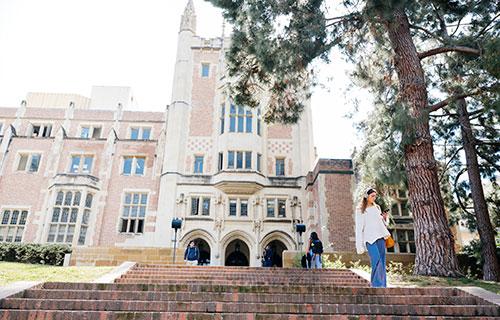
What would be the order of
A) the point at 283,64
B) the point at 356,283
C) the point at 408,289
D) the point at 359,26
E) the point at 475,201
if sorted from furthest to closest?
the point at 475,201 → the point at 359,26 → the point at 283,64 → the point at 356,283 → the point at 408,289

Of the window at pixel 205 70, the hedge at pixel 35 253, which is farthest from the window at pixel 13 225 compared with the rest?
the window at pixel 205 70

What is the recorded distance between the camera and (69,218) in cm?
1839

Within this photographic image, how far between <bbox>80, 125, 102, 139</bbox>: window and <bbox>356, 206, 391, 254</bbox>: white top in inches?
784

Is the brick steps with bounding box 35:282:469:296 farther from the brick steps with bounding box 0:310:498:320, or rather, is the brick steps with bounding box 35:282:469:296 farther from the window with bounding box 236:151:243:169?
the window with bounding box 236:151:243:169

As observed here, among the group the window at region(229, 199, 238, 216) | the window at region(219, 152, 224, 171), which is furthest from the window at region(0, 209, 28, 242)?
the window at region(229, 199, 238, 216)

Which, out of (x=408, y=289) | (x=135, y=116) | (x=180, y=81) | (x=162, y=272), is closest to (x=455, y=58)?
(x=408, y=289)

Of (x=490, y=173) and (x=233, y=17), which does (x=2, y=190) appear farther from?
(x=490, y=173)

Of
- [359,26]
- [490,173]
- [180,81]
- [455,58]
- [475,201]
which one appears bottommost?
[475,201]

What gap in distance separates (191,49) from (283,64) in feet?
48.1

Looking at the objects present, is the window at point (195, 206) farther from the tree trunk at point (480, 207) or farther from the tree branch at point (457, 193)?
the tree trunk at point (480, 207)

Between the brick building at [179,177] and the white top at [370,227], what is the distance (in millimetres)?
10508

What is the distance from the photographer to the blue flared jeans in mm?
5664

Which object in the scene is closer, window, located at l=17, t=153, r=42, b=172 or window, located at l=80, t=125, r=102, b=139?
window, located at l=17, t=153, r=42, b=172

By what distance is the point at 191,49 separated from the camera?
2273cm
